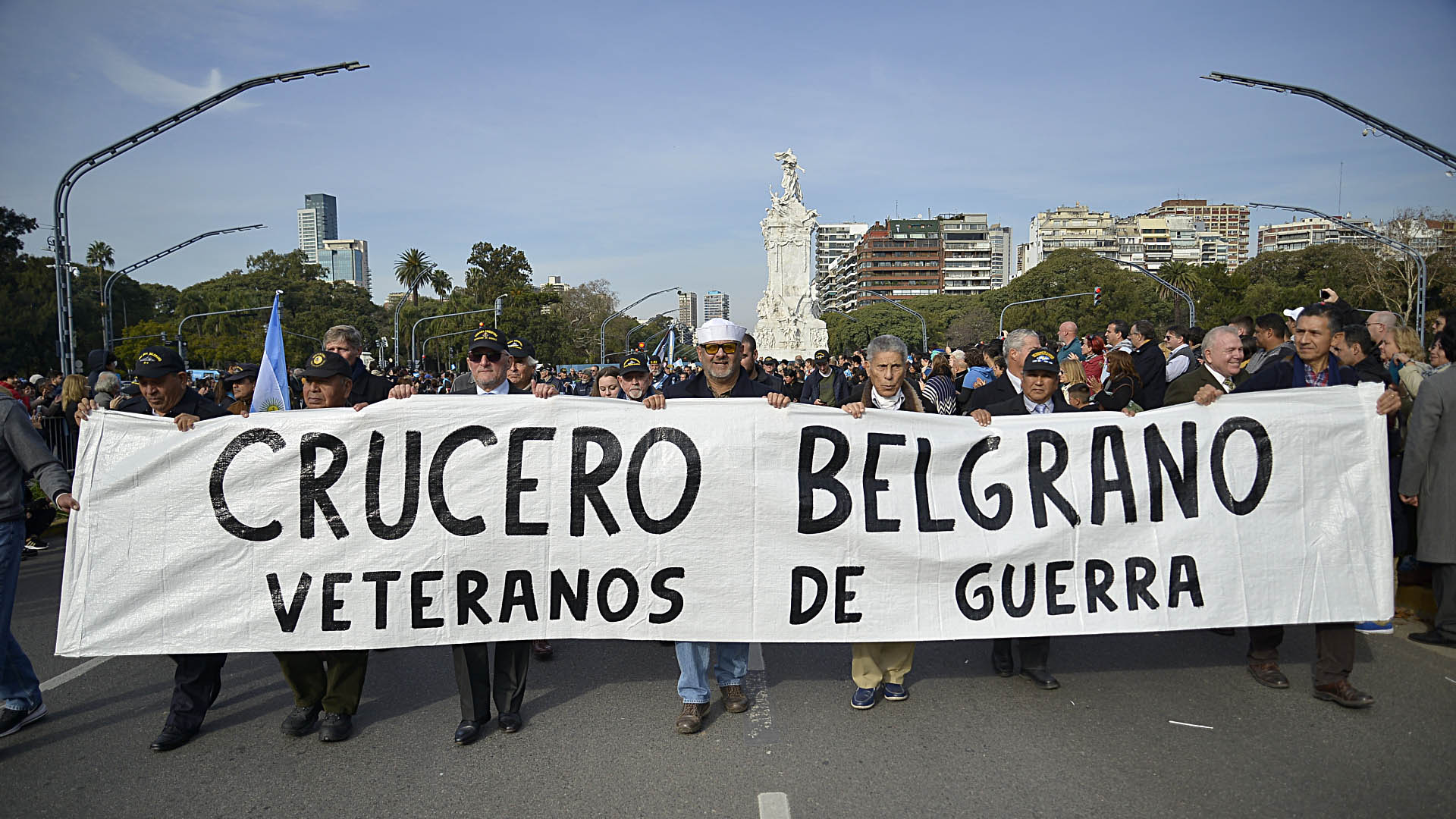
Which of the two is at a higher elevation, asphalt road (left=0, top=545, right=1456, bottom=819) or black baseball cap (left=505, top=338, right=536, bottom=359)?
black baseball cap (left=505, top=338, right=536, bottom=359)

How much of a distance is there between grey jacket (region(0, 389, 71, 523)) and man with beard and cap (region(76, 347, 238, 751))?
233mm

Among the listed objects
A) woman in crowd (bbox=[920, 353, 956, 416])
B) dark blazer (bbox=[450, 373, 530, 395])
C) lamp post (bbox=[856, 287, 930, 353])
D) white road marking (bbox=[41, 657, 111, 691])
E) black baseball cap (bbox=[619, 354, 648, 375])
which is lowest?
white road marking (bbox=[41, 657, 111, 691])

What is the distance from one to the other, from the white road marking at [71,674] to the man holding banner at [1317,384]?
22.0ft

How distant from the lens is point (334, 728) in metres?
4.44

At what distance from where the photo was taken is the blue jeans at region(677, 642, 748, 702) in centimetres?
459

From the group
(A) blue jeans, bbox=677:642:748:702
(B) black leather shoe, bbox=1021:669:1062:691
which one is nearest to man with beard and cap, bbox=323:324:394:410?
(A) blue jeans, bbox=677:642:748:702

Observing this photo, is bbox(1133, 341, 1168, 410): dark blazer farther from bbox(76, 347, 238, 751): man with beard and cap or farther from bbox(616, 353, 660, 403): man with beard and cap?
bbox(76, 347, 238, 751): man with beard and cap

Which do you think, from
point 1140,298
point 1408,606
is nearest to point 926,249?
point 1140,298

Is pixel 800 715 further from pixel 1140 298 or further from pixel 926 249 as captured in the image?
pixel 926 249

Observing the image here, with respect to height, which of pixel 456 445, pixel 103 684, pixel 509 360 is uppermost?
pixel 509 360

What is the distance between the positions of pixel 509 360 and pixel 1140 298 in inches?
2900

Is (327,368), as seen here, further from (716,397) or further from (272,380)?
(716,397)

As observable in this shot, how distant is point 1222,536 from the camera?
4.86 m

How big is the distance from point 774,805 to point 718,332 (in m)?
2.55
